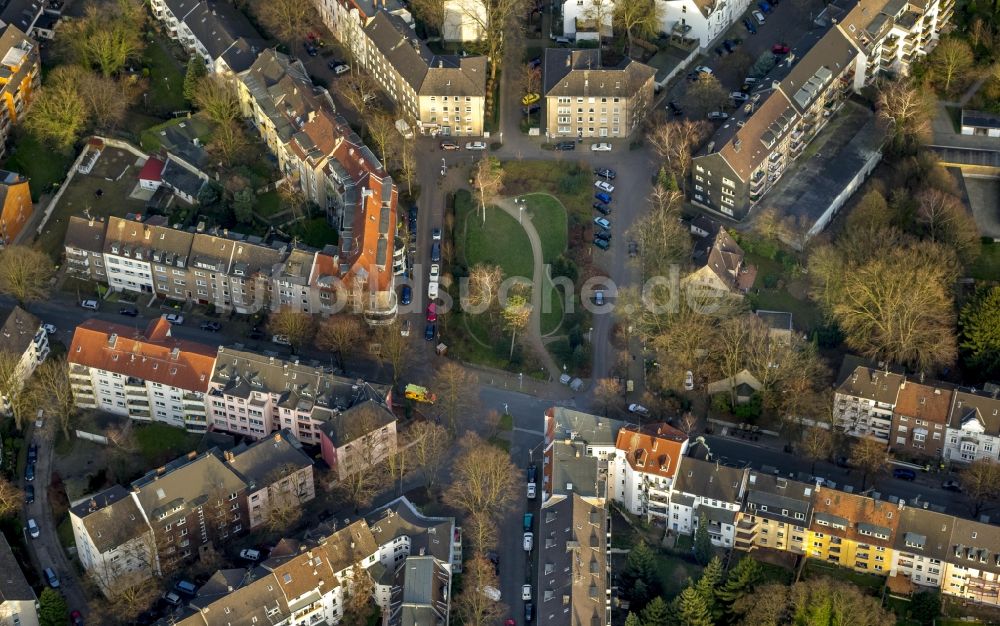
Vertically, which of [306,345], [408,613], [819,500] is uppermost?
[306,345]

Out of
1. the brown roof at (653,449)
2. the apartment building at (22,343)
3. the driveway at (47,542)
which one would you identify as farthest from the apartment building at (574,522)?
the apartment building at (22,343)

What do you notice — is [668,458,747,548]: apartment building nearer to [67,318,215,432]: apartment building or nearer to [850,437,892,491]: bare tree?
[850,437,892,491]: bare tree

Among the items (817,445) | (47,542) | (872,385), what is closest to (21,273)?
(47,542)

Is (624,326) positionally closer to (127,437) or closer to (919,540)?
(919,540)

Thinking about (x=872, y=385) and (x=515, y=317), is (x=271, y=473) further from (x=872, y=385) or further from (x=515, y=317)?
(x=872, y=385)

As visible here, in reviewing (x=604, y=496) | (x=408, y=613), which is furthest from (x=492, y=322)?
(x=408, y=613)

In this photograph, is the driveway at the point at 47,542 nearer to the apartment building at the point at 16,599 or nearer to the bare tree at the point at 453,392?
the apartment building at the point at 16,599
